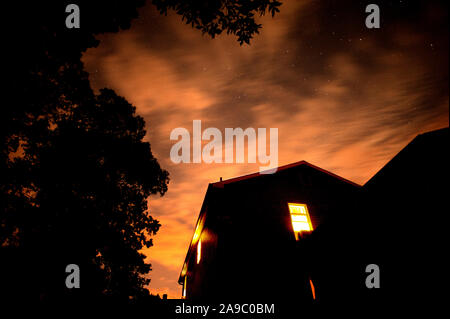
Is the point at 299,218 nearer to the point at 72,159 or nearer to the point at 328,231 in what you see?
the point at 328,231

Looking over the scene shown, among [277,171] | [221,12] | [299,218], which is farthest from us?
[277,171]

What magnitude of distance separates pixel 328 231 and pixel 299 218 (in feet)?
15.8

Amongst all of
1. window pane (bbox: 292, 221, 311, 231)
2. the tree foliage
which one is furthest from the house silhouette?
the tree foliage

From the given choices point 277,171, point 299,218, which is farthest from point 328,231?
point 277,171

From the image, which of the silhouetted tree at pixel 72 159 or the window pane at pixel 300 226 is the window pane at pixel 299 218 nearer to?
the window pane at pixel 300 226

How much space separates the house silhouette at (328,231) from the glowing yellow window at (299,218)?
0.05 metres

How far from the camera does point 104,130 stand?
461 inches

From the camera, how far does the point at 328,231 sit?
5578mm

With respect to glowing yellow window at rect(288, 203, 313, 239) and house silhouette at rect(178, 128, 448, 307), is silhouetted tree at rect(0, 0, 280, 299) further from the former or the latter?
glowing yellow window at rect(288, 203, 313, 239)

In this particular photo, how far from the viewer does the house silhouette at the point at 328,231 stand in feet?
12.0

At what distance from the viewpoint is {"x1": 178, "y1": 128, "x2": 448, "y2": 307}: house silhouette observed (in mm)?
3662

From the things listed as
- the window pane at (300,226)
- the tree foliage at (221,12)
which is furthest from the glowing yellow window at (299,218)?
the tree foliage at (221,12)
